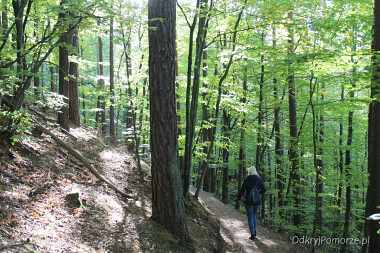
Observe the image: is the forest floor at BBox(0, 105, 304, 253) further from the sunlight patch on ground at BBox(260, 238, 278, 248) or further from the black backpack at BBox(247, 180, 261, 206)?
the black backpack at BBox(247, 180, 261, 206)

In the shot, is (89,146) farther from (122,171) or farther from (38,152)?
(38,152)

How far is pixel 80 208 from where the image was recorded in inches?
183

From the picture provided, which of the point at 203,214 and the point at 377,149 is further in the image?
the point at 203,214

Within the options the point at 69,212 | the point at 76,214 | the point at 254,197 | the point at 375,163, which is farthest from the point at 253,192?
the point at 69,212

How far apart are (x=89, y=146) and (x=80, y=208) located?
4.26 metres

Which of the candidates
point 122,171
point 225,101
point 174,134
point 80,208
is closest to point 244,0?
point 225,101

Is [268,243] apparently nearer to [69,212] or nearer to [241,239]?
[241,239]

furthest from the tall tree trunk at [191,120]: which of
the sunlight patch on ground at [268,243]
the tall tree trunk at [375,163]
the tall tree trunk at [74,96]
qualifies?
the tall tree trunk at [74,96]

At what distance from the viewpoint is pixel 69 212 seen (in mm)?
4391

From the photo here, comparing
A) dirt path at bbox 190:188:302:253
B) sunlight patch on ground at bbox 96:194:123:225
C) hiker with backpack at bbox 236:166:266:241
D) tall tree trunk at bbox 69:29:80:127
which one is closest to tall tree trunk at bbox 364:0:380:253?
hiker with backpack at bbox 236:166:266:241

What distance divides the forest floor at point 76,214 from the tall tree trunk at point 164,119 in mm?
405

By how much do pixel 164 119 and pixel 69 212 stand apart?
2.26 metres

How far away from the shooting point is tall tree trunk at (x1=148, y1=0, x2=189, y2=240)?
4.88 meters

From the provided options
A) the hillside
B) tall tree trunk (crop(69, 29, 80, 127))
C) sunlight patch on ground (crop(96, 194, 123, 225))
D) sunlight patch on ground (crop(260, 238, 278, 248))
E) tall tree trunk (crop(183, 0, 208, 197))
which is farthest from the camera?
tall tree trunk (crop(69, 29, 80, 127))
